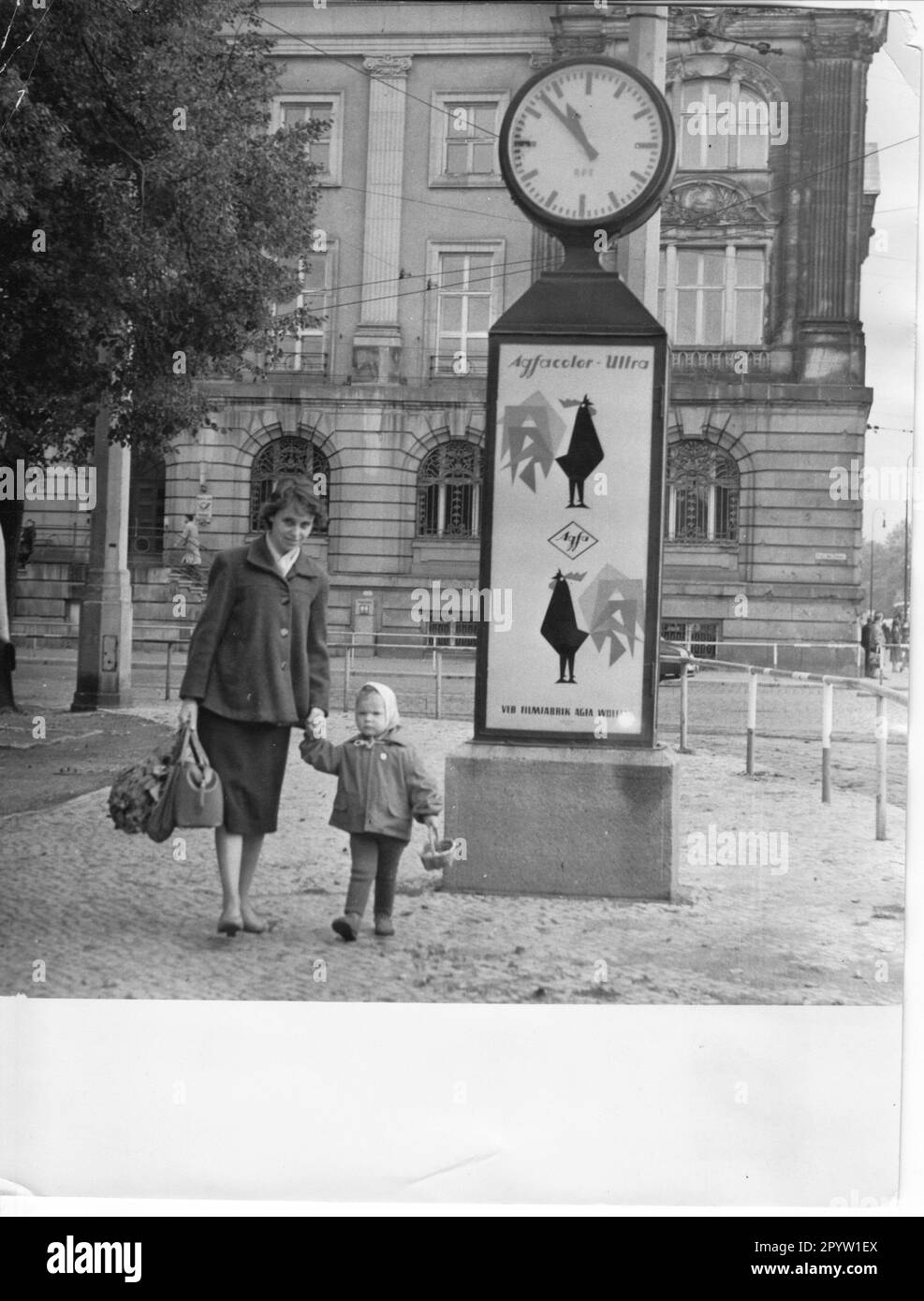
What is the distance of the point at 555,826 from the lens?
516cm

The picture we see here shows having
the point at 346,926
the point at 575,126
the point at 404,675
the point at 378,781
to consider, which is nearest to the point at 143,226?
the point at 575,126

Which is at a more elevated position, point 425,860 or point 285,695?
point 285,695

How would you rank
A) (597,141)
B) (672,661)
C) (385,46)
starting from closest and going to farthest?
1. (597,141)
2. (672,661)
3. (385,46)

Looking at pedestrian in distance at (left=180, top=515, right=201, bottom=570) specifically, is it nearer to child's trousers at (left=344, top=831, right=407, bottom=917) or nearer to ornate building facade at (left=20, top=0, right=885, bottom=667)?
ornate building facade at (left=20, top=0, right=885, bottom=667)

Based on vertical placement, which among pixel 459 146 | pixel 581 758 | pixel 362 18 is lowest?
pixel 581 758

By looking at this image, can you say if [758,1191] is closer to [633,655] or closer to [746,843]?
[746,843]

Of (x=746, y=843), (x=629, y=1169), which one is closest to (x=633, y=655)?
(x=746, y=843)

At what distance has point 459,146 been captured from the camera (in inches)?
205

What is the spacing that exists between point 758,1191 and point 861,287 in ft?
9.22

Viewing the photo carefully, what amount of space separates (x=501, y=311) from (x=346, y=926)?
1.95 meters

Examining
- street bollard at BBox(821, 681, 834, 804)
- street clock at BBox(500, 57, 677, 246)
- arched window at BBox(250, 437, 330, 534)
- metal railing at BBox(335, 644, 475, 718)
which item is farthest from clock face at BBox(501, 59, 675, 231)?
street bollard at BBox(821, 681, 834, 804)

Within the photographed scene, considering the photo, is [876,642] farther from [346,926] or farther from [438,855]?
[346,926]

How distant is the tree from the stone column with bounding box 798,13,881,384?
156cm

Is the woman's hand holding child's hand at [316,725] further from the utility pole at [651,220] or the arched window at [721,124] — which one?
the arched window at [721,124]
